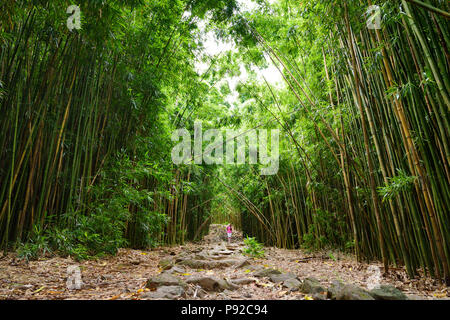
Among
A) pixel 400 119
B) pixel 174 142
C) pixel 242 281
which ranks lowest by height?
pixel 242 281

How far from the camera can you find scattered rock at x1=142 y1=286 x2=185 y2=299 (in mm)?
1357

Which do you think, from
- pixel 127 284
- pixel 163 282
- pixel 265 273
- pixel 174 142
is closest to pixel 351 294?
pixel 265 273

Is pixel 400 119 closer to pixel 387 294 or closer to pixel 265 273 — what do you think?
pixel 387 294

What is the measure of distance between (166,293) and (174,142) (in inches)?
137

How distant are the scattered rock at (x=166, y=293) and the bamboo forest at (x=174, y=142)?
0.04ft

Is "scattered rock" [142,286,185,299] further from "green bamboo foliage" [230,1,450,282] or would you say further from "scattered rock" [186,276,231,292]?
"green bamboo foliage" [230,1,450,282]

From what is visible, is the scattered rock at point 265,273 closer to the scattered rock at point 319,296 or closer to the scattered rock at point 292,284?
the scattered rock at point 292,284

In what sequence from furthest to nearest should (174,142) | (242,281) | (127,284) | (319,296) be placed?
(174,142) → (242,281) → (127,284) → (319,296)

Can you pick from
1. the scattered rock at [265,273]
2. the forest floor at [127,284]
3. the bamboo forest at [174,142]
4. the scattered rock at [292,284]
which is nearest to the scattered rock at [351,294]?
the bamboo forest at [174,142]

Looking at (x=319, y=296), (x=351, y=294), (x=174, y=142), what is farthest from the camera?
(x=174, y=142)

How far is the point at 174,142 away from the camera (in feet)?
15.3
